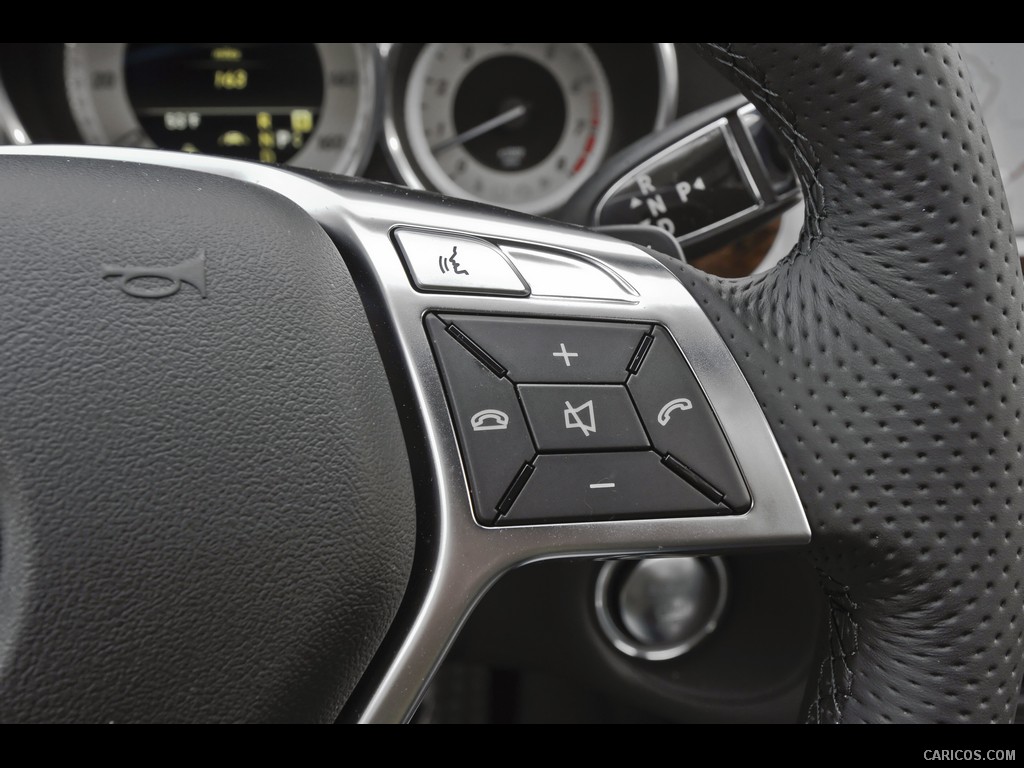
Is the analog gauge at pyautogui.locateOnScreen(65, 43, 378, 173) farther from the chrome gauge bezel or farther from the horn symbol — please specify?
the horn symbol

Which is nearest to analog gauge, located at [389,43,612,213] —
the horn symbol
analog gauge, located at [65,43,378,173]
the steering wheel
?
analog gauge, located at [65,43,378,173]

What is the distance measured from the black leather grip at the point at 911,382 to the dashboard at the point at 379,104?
3.57 feet

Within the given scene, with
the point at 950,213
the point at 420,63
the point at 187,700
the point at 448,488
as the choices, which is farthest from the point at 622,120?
the point at 187,700

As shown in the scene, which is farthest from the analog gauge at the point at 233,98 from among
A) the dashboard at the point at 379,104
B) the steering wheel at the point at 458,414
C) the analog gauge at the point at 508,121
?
the steering wheel at the point at 458,414

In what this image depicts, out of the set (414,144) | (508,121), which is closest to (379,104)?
(414,144)

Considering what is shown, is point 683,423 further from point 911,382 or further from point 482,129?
point 482,129

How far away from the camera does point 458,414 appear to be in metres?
0.46

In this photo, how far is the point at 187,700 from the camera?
39 centimetres

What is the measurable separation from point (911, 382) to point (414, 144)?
4.16 feet

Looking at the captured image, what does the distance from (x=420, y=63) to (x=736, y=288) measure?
3.97ft

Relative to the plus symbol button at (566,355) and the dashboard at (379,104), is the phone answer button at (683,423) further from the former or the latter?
the dashboard at (379,104)

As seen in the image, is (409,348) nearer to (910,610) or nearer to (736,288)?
(736,288)

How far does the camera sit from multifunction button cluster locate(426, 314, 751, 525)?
461 mm

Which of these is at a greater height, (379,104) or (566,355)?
(379,104)
